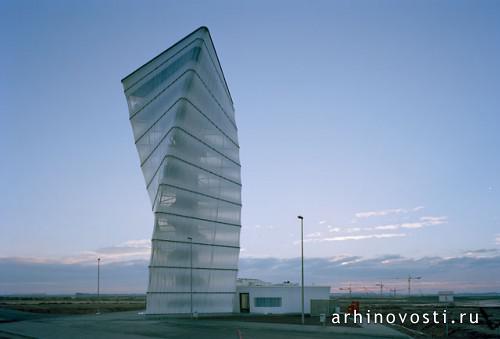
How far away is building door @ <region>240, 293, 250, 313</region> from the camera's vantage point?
72062mm

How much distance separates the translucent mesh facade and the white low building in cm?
322

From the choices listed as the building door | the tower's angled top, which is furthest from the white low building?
the tower's angled top

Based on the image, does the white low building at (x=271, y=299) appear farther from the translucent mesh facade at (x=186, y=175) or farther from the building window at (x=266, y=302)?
the translucent mesh facade at (x=186, y=175)

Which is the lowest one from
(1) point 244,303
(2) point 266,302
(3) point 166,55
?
(1) point 244,303

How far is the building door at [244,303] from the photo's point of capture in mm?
72062

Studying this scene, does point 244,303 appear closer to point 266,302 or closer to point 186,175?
point 266,302

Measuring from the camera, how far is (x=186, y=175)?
205 ft

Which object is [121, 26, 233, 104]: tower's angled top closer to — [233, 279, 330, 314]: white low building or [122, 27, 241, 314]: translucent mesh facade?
[122, 27, 241, 314]: translucent mesh facade

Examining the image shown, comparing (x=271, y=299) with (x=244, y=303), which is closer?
(x=271, y=299)

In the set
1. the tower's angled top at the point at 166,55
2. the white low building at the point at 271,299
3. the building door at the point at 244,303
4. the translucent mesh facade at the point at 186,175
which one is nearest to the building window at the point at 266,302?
the white low building at the point at 271,299

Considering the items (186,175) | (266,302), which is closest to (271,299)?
(266,302)

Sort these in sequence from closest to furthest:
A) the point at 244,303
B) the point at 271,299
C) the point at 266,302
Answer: the point at 266,302, the point at 271,299, the point at 244,303

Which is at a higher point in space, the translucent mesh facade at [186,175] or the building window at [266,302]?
the translucent mesh facade at [186,175]

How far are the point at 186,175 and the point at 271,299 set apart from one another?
2250cm
